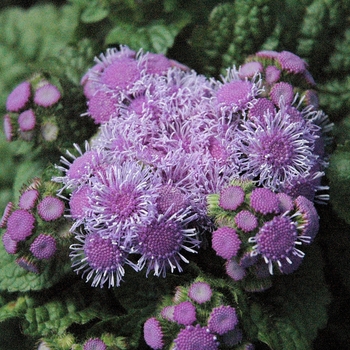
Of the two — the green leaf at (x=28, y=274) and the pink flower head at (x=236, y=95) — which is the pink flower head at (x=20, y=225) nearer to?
the green leaf at (x=28, y=274)

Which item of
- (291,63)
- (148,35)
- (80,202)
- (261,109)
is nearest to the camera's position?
(80,202)

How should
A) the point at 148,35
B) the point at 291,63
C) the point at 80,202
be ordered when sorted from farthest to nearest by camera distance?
the point at 148,35 → the point at 291,63 → the point at 80,202

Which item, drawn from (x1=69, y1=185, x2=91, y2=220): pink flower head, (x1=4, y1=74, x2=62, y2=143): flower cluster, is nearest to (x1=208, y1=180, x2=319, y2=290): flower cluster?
(x1=69, y1=185, x2=91, y2=220): pink flower head

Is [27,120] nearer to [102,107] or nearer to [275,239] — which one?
[102,107]

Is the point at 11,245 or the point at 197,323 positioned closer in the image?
the point at 197,323

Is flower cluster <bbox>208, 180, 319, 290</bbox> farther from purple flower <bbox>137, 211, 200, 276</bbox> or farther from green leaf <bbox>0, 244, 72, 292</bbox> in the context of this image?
green leaf <bbox>0, 244, 72, 292</bbox>

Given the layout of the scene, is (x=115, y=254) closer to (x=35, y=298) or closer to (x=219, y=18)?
(x=35, y=298)

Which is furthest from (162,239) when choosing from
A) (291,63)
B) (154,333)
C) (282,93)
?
(291,63)
